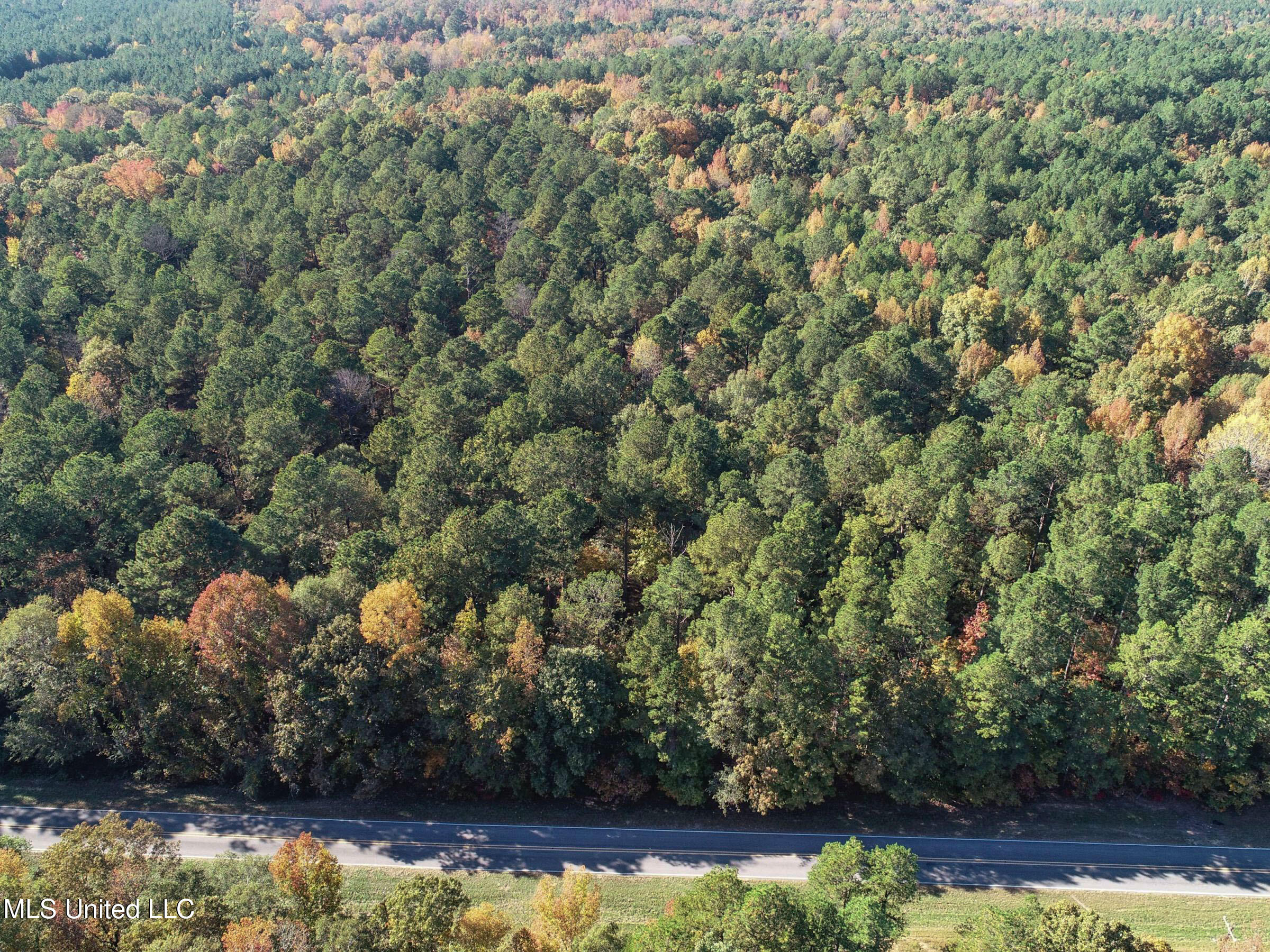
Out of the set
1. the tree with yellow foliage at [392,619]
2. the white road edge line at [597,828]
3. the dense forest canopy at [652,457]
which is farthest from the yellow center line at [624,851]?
the tree with yellow foliage at [392,619]

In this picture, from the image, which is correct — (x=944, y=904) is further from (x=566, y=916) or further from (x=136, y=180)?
(x=136, y=180)

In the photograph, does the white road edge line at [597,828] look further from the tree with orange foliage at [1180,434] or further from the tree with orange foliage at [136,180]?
the tree with orange foliage at [136,180]

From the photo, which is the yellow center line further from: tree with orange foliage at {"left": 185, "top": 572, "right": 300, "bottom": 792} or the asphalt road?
tree with orange foliage at {"left": 185, "top": 572, "right": 300, "bottom": 792}

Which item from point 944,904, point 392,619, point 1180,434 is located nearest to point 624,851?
point 944,904

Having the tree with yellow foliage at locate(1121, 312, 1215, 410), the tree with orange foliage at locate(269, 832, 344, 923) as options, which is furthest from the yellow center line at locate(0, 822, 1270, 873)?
the tree with yellow foliage at locate(1121, 312, 1215, 410)

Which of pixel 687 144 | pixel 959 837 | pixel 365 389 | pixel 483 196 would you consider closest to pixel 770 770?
pixel 959 837

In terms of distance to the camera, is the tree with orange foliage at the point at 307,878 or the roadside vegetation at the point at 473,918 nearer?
the roadside vegetation at the point at 473,918

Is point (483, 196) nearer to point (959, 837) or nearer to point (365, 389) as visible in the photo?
point (365, 389)

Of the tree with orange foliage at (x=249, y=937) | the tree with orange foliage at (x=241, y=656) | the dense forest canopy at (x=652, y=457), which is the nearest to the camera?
the tree with orange foliage at (x=249, y=937)
